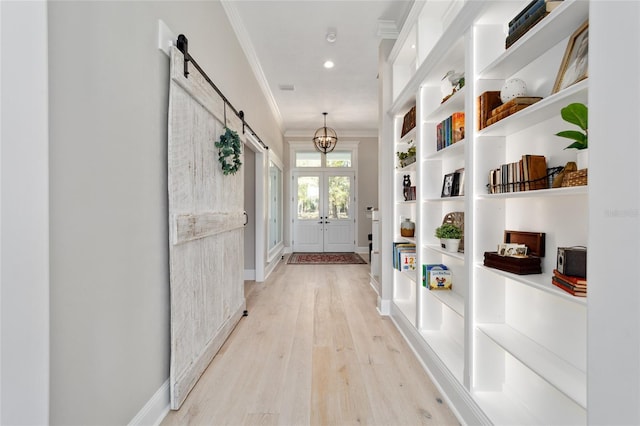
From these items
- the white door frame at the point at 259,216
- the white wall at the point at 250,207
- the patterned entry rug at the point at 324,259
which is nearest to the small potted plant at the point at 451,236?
the white door frame at the point at 259,216

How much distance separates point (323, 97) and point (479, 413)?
16.0ft

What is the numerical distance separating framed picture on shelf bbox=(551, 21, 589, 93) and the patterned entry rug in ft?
17.2

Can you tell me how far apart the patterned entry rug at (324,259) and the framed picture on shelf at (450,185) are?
413 cm

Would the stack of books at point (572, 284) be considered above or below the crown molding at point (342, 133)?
below

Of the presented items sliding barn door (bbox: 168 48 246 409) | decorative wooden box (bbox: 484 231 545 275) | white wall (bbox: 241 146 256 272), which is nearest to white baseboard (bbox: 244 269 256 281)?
white wall (bbox: 241 146 256 272)

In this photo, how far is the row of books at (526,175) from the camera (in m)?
1.34

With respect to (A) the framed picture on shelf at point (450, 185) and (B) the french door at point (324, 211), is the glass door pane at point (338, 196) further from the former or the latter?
(A) the framed picture on shelf at point (450, 185)

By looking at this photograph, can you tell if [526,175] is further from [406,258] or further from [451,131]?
[406,258]

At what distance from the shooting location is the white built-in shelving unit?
1.24 m

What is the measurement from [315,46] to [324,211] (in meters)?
4.54

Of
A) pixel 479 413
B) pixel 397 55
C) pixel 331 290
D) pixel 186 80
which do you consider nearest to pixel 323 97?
pixel 397 55

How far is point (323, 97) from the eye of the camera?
5.36m
